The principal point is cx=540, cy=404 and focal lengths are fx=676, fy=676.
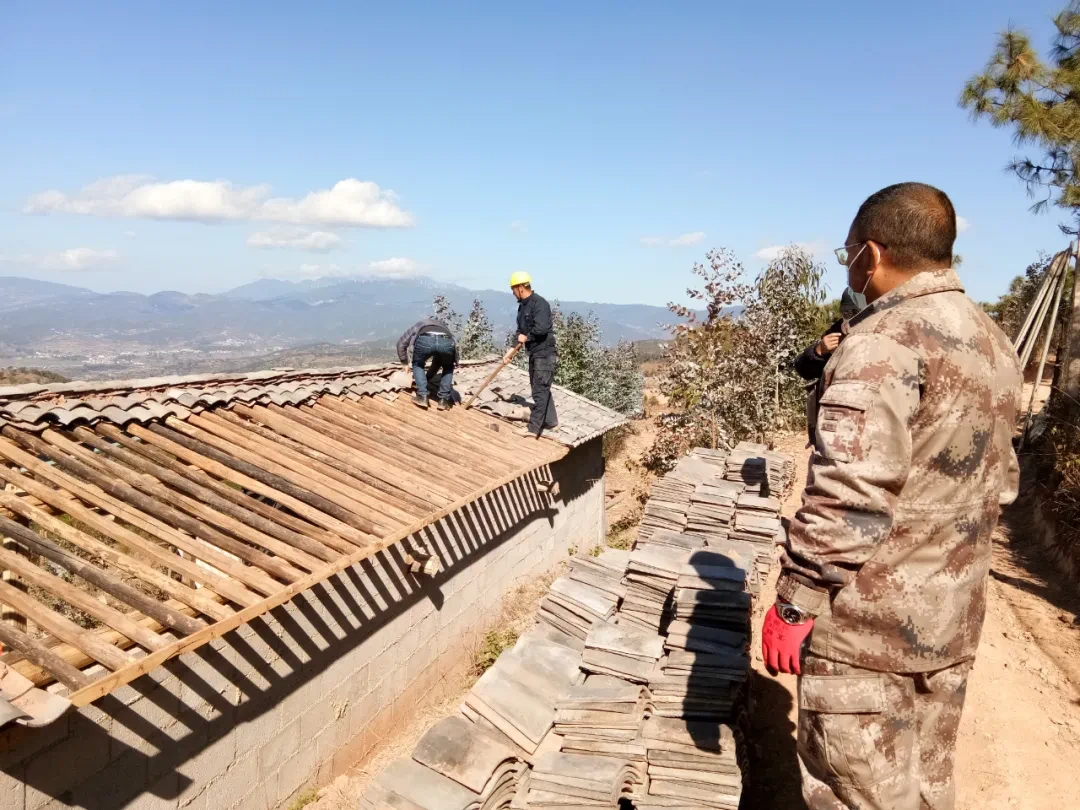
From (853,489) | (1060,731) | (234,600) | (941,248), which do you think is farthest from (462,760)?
(1060,731)

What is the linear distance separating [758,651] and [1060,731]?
272cm

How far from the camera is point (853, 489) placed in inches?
99.8

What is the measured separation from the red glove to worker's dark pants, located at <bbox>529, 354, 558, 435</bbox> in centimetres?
821

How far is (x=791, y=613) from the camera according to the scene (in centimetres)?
269

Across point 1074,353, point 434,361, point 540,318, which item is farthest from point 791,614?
point 1074,353

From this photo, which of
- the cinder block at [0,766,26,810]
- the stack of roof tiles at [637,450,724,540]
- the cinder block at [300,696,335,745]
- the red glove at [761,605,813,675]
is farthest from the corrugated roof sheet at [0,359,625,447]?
the red glove at [761,605,813,675]

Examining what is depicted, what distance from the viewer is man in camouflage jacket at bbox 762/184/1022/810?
8.45 feet

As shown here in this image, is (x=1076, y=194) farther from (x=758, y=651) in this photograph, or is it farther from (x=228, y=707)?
(x=228, y=707)

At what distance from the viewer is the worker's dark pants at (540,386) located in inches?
428

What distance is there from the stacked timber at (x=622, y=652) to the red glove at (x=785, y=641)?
10.5 feet

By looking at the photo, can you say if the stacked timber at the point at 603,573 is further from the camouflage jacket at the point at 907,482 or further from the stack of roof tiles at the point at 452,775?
the camouflage jacket at the point at 907,482

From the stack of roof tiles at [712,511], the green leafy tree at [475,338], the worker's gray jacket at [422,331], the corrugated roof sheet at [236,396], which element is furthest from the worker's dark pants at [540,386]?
the green leafy tree at [475,338]

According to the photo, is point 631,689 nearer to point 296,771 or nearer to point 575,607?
point 575,607

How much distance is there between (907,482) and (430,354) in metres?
8.58
